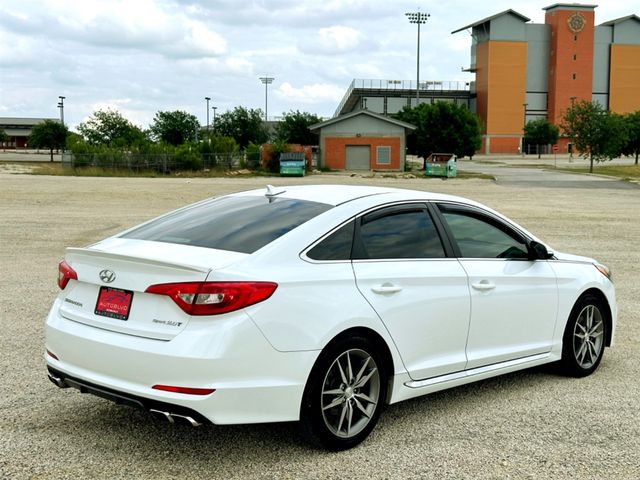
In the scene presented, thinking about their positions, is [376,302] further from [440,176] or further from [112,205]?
[440,176]

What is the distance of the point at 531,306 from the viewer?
225 inches

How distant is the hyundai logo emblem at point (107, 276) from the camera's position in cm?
436

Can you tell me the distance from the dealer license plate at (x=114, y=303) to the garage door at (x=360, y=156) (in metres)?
64.1

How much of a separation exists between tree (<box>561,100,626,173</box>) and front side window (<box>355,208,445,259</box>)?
209 feet

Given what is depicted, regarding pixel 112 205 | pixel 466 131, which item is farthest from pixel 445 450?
pixel 466 131

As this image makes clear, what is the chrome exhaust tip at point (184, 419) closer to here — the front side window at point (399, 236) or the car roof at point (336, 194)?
the front side window at point (399, 236)

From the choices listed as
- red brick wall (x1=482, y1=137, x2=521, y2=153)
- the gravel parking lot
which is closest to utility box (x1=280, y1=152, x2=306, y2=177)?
the gravel parking lot

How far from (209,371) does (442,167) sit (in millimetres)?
53957

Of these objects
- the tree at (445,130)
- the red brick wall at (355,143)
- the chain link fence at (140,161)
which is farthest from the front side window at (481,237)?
the tree at (445,130)

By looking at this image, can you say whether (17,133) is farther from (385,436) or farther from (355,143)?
(385,436)

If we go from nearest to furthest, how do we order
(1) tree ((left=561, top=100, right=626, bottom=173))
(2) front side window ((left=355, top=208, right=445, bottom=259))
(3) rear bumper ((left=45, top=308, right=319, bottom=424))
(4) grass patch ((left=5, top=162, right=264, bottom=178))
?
(3) rear bumper ((left=45, top=308, right=319, bottom=424)) < (2) front side window ((left=355, top=208, right=445, bottom=259)) < (4) grass patch ((left=5, top=162, right=264, bottom=178)) < (1) tree ((left=561, top=100, right=626, bottom=173))

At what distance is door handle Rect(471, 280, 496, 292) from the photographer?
528cm

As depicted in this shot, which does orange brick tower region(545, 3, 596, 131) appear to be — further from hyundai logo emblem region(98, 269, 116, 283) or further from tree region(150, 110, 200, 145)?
hyundai logo emblem region(98, 269, 116, 283)

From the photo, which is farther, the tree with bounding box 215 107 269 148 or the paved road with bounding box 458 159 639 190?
the tree with bounding box 215 107 269 148
